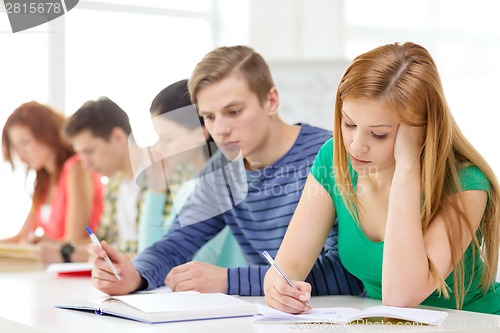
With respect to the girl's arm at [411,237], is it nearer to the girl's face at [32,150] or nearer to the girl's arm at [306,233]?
the girl's arm at [306,233]

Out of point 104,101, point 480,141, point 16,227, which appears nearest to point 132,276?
point 104,101

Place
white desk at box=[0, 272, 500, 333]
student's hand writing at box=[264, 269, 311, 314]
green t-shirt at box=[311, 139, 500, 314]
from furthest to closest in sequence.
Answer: green t-shirt at box=[311, 139, 500, 314] < student's hand writing at box=[264, 269, 311, 314] < white desk at box=[0, 272, 500, 333]

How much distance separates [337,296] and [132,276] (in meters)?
0.47

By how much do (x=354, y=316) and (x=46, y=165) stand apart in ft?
8.69

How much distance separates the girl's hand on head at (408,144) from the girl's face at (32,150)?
2.45 metres

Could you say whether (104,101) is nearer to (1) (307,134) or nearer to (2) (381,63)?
(1) (307,134)

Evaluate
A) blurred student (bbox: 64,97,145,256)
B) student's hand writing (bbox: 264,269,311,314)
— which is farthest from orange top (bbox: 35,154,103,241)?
student's hand writing (bbox: 264,269,311,314)

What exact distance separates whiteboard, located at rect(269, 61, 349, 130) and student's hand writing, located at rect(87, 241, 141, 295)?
261cm

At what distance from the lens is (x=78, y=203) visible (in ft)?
10.7

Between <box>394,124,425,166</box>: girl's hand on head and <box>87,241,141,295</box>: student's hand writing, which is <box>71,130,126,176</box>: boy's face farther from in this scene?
<box>394,124,425,166</box>: girl's hand on head

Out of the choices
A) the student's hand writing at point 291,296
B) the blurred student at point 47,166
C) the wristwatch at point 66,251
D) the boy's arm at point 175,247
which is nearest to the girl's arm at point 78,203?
the blurred student at point 47,166

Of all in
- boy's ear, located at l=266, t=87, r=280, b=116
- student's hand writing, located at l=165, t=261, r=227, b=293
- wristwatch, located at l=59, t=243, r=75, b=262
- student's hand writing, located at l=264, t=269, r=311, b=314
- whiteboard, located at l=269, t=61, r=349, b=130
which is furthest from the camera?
whiteboard, located at l=269, t=61, r=349, b=130

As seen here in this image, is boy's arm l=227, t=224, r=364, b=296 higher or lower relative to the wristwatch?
higher

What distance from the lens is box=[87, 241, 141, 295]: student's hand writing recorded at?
165 cm
